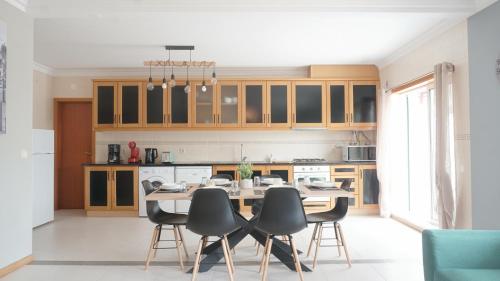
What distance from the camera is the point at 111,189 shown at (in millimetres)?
5812

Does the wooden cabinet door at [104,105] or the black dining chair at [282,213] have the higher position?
the wooden cabinet door at [104,105]

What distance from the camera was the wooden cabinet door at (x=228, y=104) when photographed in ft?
19.9

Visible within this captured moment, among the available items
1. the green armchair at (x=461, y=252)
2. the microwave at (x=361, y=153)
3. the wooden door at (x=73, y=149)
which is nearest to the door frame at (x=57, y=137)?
the wooden door at (x=73, y=149)

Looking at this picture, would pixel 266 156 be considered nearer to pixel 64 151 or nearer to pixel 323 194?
pixel 323 194

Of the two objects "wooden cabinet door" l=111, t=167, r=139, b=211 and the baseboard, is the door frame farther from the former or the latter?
the baseboard

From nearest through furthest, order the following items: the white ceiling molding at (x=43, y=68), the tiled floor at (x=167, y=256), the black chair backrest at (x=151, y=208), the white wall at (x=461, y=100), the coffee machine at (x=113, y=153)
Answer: the tiled floor at (x=167, y=256) → the black chair backrest at (x=151, y=208) → the white wall at (x=461, y=100) → the white ceiling molding at (x=43, y=68) → the coffee machine at (x=113, y=153)

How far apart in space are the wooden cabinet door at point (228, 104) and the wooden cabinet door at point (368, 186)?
222 centimetres

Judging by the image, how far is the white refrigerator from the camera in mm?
5004

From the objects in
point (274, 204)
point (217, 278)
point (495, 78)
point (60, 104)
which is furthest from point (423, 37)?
point (60, 104)

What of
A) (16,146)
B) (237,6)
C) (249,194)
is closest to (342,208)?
(249,194)

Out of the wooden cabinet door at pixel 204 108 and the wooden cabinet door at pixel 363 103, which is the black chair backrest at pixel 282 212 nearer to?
the wooden cabinet door at pixel 204 108

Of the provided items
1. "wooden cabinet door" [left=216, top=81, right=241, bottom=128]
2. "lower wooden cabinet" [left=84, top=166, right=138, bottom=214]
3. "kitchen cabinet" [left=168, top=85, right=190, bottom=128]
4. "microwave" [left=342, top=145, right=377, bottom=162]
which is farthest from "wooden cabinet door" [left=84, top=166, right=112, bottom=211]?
"microwave" [left=342, top=145, right=377, bottom=162]

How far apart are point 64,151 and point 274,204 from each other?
17.0ft

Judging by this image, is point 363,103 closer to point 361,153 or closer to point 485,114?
point 361,153
